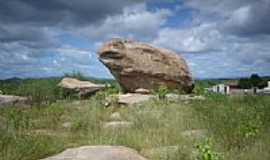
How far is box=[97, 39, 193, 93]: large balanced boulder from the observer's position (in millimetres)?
17969

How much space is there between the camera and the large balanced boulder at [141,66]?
59.0ft

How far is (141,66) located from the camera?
18047mm

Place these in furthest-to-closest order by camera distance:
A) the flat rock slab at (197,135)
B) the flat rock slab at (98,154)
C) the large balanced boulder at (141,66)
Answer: the large balanced boulder at (141,66) → the flat rock slab at (197,135) → the flat rock slab at (98,154)

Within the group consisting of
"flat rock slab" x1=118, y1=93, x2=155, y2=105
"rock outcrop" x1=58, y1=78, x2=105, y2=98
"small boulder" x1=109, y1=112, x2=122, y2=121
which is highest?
"rock outcrop" x1=58, y1=78, x2=105, y2=98

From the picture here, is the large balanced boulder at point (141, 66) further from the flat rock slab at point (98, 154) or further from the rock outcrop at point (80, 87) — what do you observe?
the flat rock slab at point (98, 154)

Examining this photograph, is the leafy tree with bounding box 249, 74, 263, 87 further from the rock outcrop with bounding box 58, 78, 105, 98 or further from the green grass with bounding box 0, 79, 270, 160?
the green grass with bounding box 0, 79, 270, 160

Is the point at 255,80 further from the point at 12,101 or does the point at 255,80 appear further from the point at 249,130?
the point at 249,130

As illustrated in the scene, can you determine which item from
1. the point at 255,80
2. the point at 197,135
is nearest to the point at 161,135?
the point at 197,135

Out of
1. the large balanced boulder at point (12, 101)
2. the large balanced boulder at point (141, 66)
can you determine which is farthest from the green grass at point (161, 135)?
the large balanced boulder at point (141, 66)

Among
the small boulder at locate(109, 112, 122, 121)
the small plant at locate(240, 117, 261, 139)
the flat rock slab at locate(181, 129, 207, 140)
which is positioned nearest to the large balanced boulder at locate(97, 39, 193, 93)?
the small boulder at locate(109, 112, 122, 121)

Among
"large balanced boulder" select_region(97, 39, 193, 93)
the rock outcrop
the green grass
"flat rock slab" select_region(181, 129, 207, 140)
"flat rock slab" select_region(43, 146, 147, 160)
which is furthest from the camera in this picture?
the rock outcrop

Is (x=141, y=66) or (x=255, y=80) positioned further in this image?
(x=255, y=80)

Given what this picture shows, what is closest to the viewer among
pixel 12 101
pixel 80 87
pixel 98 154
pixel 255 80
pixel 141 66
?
pixel 98 154

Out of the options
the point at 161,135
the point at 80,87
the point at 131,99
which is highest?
the point at 80,87
